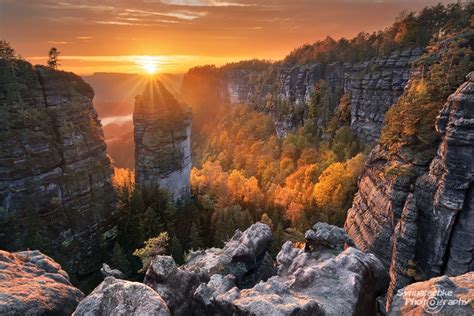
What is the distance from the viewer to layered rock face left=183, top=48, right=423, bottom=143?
78688 mm

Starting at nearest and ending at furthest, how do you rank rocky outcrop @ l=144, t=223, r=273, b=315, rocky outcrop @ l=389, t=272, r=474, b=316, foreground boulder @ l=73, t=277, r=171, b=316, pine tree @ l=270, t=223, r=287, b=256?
rocky outcrop @ l=389, t=272, r=474, b=316 < foreground boulder @ l=73, t=277, r=171, b=316 < rocky outcrop @ l=144, t=223, r=273, b=315 < pine tree @ l=270, t=223, r=287, b=256

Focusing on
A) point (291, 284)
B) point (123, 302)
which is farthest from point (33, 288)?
point (291, 284)

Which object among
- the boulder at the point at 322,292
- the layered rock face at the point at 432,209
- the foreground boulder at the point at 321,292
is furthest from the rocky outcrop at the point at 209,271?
the layered rock face at the point at 432,209

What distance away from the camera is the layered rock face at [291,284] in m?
16.6

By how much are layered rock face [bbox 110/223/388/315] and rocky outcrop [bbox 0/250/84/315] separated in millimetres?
3173

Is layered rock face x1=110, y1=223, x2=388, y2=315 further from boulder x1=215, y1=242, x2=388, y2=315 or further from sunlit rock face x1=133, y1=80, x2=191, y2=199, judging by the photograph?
sunlit rock face x1=133, y1=80, x2=191, y2=199

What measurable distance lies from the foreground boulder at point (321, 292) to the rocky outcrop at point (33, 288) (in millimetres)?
9102

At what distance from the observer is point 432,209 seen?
28859 mm

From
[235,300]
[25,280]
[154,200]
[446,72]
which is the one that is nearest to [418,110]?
[446,72]

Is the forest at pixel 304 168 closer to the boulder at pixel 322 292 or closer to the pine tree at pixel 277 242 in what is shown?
the pine tree at pixel 277 242

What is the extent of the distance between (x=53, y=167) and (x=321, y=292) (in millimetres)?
46985

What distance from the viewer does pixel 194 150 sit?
555ft

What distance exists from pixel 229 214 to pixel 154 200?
50.5ft

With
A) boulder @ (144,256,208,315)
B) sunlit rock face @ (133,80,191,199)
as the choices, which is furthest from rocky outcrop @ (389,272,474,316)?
sunlit rock face @ (133,80,191,199)
